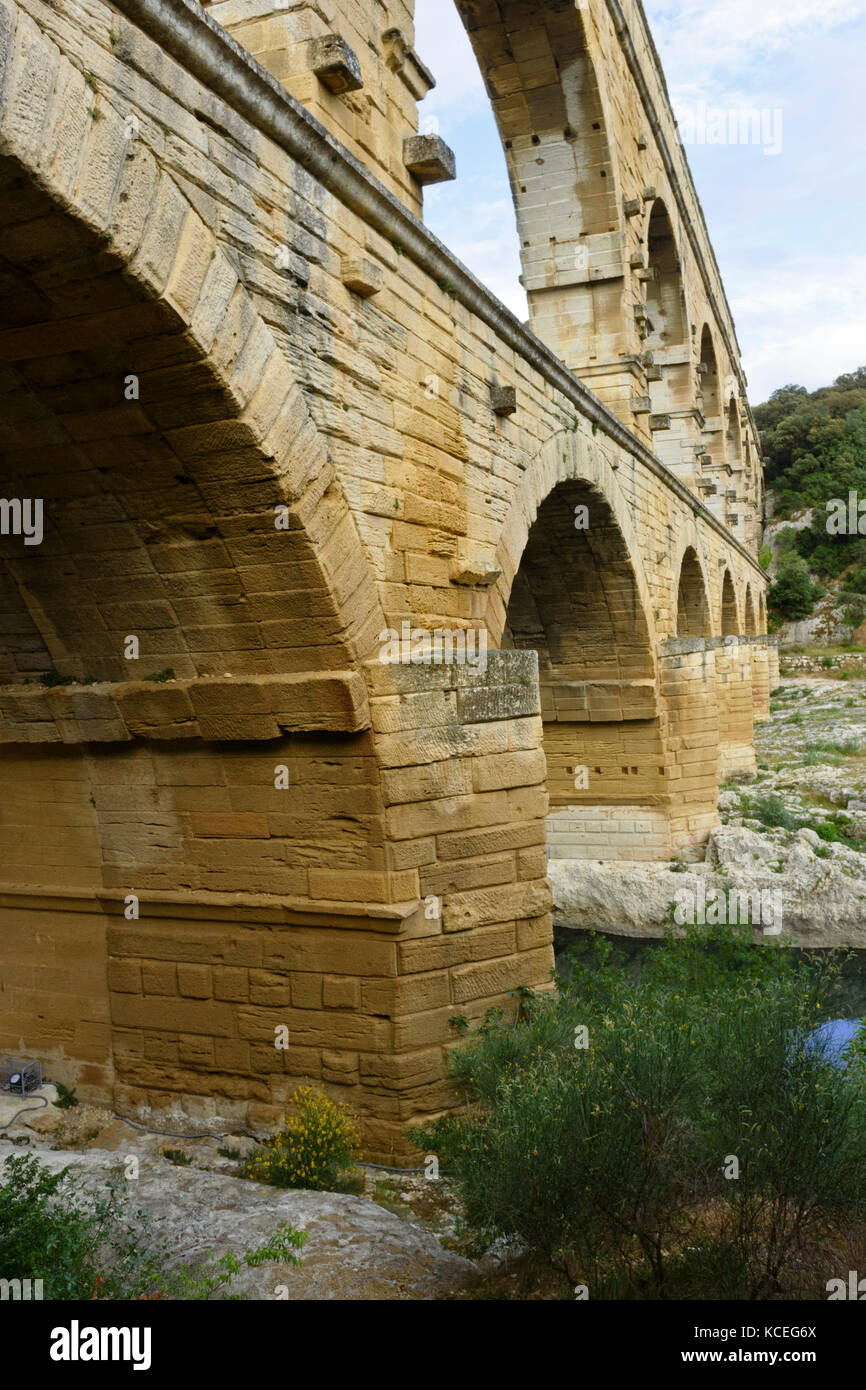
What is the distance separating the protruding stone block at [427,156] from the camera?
210 inches

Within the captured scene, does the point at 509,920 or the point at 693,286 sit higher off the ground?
the point at 693,286

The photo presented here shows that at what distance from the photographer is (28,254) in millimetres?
3068

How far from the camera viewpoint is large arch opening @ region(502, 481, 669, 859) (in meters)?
10.5

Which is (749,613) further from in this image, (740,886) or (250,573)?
(250,573)

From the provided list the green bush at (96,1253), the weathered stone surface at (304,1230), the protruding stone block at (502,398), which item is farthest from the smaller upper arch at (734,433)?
the green bush at (96,1253)

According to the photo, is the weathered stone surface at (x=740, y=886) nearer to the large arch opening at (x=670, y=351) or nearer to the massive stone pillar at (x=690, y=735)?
the massive stone pillar at (x=690, y=735)

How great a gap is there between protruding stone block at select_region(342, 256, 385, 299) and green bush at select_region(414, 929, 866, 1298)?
3.28m

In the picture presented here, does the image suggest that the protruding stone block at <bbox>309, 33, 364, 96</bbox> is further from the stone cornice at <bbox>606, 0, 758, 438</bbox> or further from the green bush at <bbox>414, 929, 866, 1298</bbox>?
the stone cornice at <bbox>606, 0, 758, 438</bbox>

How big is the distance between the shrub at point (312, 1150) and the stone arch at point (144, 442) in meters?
2.02

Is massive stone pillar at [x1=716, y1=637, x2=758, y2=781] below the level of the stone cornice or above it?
below

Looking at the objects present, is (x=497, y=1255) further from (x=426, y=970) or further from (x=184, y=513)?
(x=184, y=513)

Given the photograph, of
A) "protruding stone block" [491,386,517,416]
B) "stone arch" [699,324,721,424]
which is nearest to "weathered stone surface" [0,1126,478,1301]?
"protruding stone block" [491,386,517,416]

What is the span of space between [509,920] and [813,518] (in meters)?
41.8

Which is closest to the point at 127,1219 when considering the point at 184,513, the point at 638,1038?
the point at 638,1038
